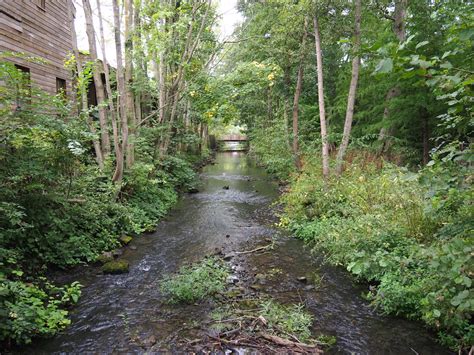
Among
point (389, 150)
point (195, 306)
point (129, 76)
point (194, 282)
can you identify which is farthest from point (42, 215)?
point (389, 150)

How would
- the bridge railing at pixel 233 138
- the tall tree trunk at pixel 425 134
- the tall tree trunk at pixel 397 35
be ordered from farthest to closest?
the bridge railing at pixel 233 138 → the tall tree trunk at pixel 397 35 → the tall tree trunk at pixel 425 134

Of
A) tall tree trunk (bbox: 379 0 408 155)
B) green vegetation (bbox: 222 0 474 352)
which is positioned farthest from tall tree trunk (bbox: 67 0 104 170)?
tall tree trunk (bbox: 379 0 408 155)

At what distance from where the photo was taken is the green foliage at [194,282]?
19.2 ft

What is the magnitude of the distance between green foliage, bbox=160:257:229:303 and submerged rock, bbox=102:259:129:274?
117 centimetres

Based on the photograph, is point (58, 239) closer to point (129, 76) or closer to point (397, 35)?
point (129, 76)

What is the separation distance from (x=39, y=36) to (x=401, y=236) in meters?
14.9

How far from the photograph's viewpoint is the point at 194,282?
619cm

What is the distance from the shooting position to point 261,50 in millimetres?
15859

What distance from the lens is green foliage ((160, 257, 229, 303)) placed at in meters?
5.84

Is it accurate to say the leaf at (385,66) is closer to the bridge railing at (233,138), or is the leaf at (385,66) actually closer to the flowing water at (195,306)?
the flowing water at (195,306)

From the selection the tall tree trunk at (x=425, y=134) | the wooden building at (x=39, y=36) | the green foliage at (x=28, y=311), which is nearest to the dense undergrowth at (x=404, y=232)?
the tall tree trunk at (x=425, y=134)

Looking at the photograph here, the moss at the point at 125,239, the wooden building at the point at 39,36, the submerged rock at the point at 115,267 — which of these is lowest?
the submerged rock at the point at 115,267

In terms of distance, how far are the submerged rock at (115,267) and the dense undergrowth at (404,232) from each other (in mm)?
4764

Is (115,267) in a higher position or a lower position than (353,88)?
lower
